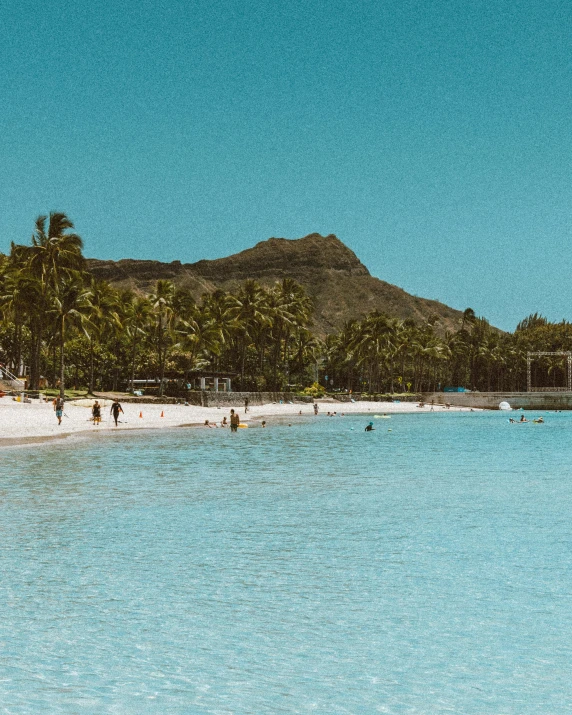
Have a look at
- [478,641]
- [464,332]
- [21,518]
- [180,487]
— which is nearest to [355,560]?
[478,641]

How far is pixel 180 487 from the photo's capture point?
23312mm

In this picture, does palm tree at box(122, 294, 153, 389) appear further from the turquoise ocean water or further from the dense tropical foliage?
the turquoise ocean water

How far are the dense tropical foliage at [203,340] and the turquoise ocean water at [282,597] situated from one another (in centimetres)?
4623

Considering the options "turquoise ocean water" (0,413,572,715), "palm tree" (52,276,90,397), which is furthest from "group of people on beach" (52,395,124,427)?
"turquoise ocean water" (0,413,572,715)

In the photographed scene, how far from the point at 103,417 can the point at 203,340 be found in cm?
3618

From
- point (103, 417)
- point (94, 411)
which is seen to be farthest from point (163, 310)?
point (94, 411)

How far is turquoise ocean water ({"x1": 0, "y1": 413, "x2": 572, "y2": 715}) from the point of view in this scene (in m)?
7.71

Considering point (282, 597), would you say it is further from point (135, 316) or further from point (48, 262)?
point (135, 316)

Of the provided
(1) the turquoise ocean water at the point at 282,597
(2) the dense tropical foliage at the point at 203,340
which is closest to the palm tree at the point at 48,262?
(2) the dense tropical foliage at the point at 203,340

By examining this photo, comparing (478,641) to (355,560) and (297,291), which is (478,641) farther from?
(297,291)

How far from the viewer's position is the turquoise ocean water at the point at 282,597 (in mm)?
7707

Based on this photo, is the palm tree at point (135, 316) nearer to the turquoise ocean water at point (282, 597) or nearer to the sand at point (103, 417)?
the sand at point (103, 417)

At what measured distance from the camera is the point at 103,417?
196 ft

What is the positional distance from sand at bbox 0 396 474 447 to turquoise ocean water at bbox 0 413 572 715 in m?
19.3
